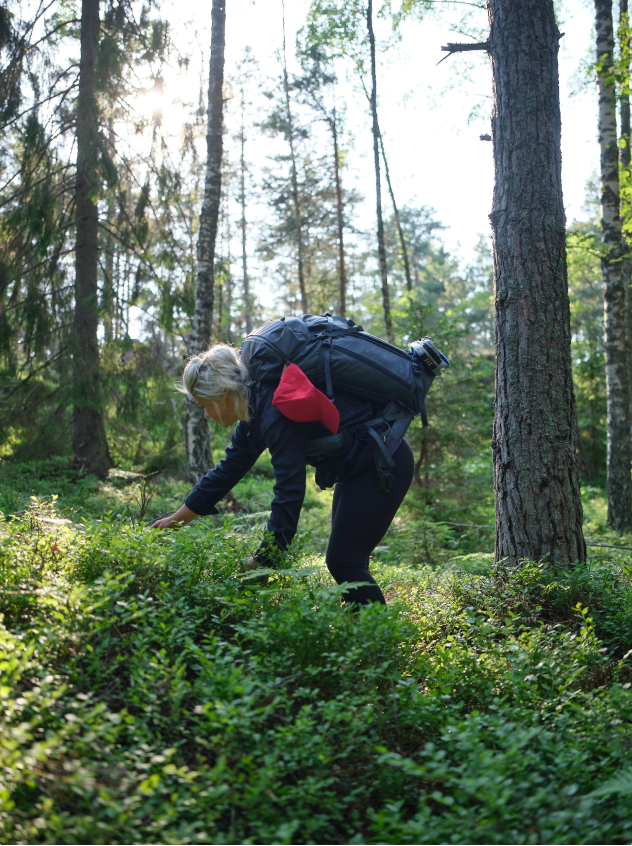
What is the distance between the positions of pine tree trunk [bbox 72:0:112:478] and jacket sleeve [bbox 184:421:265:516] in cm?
745

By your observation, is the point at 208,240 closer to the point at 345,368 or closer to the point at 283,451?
the point at 345,368

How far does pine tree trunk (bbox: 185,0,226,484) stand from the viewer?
9156 mm

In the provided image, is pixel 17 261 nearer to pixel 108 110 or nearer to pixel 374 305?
pixel 108 110

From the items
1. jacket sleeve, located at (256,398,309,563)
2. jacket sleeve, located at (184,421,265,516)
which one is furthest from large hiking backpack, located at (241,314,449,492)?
jacket sleeve, located at (184,421,265,516)

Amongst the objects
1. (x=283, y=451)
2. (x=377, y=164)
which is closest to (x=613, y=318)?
(x=283, y=451)

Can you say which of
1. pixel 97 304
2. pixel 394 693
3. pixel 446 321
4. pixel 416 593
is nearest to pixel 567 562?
pixel 416 593

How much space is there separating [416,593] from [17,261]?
9.45m

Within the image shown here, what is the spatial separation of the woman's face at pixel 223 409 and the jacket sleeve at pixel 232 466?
90mm

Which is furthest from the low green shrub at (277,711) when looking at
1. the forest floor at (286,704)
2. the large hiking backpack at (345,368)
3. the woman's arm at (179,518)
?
the large hiking backpack at (345,368)

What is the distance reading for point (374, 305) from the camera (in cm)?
1814

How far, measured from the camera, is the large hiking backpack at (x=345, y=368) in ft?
10.2

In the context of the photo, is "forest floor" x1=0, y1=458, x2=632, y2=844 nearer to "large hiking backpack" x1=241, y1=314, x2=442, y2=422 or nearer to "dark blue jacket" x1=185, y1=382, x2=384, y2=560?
"dark blue jacket" x1=185, y1=382, x2=384, y2=560

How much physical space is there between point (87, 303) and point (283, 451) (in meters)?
8.29

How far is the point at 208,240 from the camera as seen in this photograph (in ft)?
30.3
